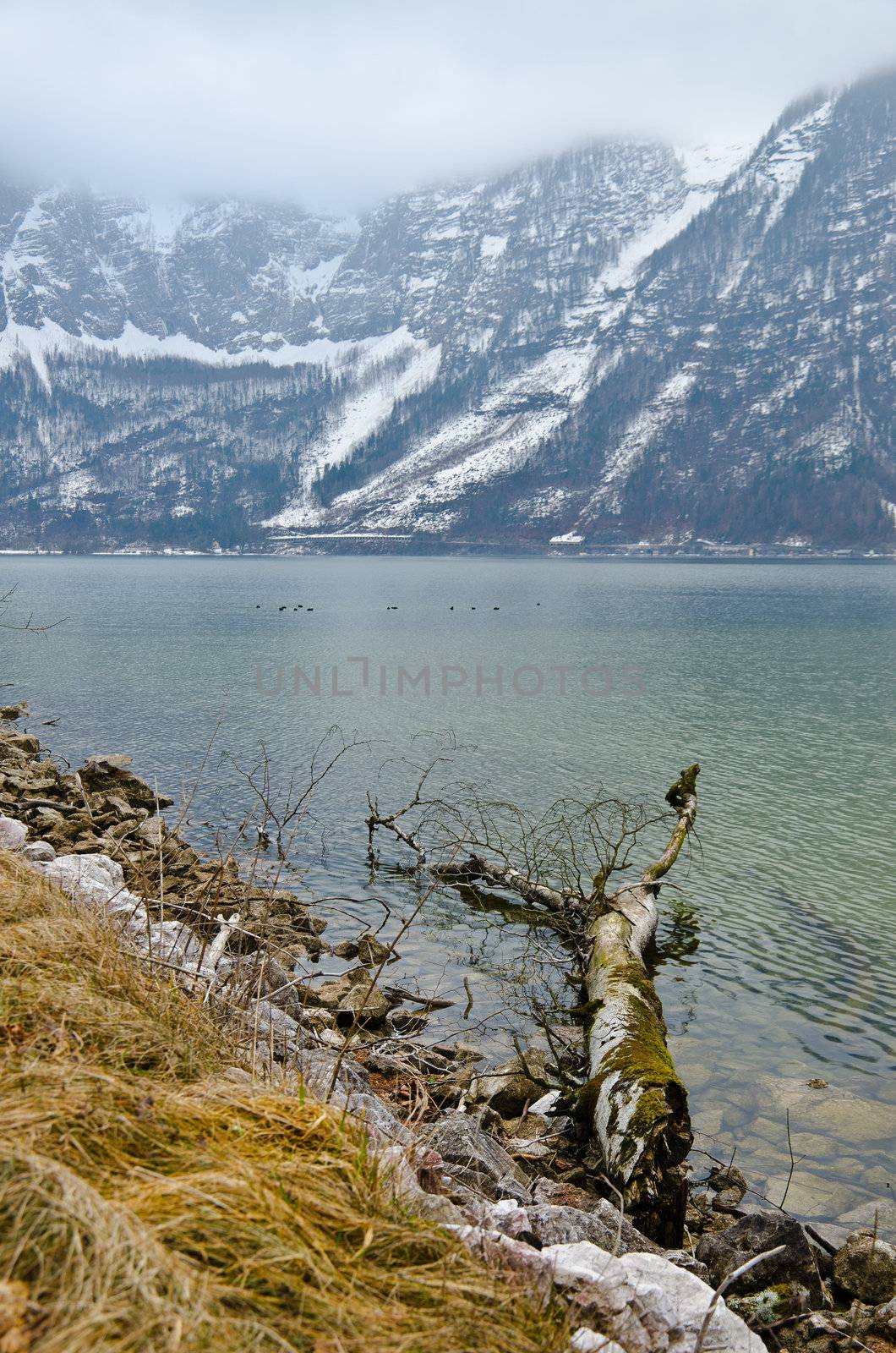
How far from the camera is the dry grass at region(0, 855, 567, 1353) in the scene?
2865mm

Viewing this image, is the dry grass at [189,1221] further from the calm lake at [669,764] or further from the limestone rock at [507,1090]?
the calm lake at [669,764]

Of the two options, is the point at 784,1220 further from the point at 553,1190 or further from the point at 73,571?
the point at 73,571

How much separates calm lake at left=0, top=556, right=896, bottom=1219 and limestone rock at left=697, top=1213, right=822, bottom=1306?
2.28 metres

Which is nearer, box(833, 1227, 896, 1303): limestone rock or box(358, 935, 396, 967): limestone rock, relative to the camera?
box(833, 1227, 896, 1303): limestone rock

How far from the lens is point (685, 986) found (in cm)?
1414

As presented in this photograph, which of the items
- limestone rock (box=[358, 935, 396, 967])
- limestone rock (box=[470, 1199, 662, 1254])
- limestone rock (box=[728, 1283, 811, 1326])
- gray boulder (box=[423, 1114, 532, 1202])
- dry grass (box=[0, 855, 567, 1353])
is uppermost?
dry grass (box=[0, 855, 567, 1353])

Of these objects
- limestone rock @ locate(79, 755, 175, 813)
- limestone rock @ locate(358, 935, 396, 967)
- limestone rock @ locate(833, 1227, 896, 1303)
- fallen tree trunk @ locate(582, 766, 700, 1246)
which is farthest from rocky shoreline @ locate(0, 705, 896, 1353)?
limestone rock @ locate(79, 755, 175, 813)

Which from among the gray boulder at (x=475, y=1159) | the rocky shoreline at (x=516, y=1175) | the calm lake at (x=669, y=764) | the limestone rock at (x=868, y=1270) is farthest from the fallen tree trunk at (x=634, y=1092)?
the calm lake at (x=669, y=764)

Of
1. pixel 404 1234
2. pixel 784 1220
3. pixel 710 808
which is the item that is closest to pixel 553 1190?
pixel 784 1220

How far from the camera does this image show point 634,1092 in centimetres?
845

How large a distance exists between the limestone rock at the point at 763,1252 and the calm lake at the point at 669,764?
89.8 inches

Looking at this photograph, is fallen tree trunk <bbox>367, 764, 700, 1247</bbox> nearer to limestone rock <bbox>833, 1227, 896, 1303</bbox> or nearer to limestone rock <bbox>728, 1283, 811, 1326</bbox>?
limestone rock <bbox>728, 1283, 811, 1326</bbox>

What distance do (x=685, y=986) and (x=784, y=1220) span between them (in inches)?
286

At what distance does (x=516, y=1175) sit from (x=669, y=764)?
71.7ft
